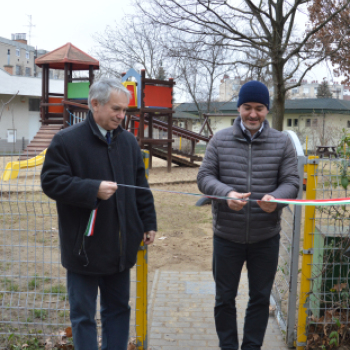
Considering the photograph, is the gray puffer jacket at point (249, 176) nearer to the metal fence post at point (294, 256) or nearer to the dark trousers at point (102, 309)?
the metal fence post at point (294, 256)

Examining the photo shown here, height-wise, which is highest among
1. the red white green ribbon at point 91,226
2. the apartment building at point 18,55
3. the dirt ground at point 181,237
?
the apartment building at point 18,55

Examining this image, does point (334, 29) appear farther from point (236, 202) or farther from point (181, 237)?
point (236, 202)

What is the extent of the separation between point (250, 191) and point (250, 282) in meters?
0.65

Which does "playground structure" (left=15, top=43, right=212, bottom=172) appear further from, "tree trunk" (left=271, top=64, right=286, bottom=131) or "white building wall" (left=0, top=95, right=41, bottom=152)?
"white building wall" (left=0, top=95, right=41, bottom=152)

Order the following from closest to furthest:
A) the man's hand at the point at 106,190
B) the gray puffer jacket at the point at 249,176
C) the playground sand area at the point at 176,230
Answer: the man's hand at the point at 106,190, the gray puffer jacket at the point at 249,176, the playground sand area at the point at 176,230

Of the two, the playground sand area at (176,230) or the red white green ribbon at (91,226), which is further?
the playground sand area at (176,230)

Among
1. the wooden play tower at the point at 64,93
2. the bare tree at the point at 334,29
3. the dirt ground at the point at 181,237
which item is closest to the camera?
the dirt ground at the point at 181,237

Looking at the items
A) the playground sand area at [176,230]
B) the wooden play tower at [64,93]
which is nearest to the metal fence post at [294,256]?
the playground sand area at [176,230]

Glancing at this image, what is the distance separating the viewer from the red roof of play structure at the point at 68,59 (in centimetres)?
1772

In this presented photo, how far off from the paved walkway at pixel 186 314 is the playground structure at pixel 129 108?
9.96 meters

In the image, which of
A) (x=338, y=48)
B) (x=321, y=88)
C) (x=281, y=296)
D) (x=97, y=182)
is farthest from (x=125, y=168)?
(x=321, y=88)

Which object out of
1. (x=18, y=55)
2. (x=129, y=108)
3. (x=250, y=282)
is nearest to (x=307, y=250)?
(x=250, y=282)

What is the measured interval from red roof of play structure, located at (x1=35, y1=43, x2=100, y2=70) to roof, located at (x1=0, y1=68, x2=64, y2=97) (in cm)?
1505

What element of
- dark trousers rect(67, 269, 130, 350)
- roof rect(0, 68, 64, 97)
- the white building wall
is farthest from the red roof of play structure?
the white building wall
